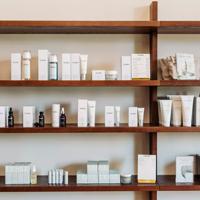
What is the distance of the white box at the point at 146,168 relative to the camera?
1.99 meters

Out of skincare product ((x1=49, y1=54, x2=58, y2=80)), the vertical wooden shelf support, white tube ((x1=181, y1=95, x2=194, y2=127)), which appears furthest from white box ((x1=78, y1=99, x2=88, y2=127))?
white tube ((x1=181, y1=95, x2=194, y2=127))

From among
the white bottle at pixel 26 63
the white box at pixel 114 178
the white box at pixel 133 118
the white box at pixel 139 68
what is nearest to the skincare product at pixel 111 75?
the white box at pixel 139 68

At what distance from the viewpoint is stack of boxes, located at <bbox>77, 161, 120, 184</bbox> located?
78.7 inches

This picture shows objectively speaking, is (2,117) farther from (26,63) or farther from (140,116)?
(140,116)

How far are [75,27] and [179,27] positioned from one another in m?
0.60

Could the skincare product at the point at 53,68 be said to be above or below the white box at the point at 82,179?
above

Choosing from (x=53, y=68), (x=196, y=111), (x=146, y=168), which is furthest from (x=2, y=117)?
(x=196, y=111)

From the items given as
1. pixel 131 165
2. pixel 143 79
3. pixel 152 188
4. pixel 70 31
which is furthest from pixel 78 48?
pixel 152 188

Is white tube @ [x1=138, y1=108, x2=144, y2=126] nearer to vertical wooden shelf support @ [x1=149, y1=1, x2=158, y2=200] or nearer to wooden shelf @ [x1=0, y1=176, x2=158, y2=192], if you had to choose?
vertical wooden shelf support @ [x1=149, y1=1, x2=158, y2=200]

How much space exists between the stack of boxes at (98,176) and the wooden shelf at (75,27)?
81 centimetres

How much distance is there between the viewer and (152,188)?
1945mm

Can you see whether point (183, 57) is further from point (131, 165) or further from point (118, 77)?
point (131, 165)

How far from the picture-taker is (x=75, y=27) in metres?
1.93

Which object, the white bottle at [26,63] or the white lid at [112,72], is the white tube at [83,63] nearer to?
the white lid at [112,72]
